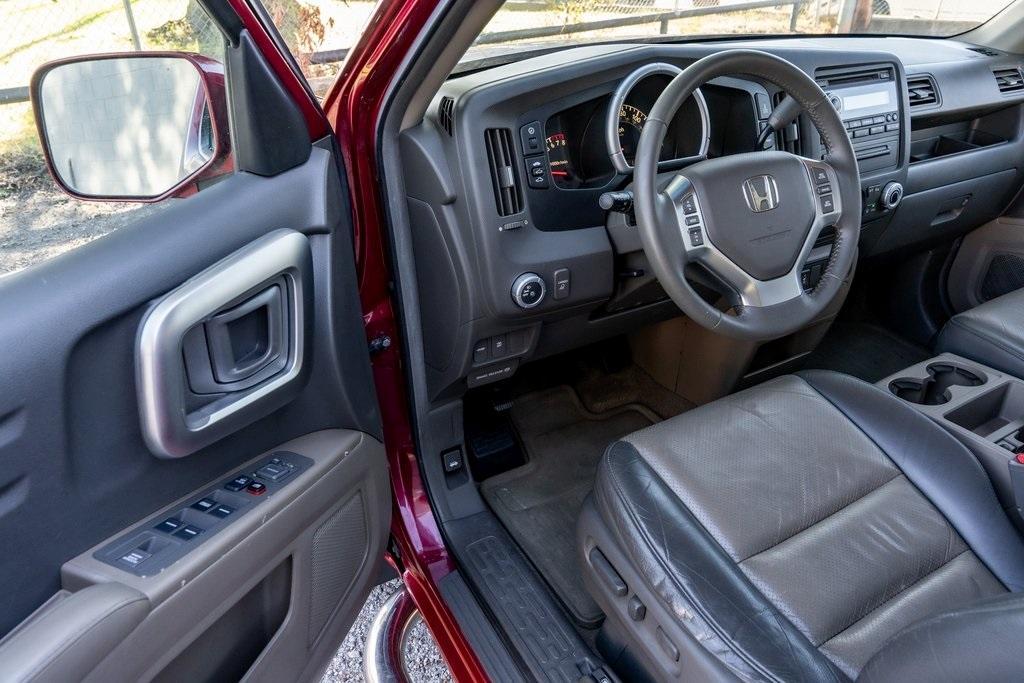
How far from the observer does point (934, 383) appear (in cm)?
178

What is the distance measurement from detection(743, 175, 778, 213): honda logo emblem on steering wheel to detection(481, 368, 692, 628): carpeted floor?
786 mm

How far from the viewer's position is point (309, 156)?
1.19m

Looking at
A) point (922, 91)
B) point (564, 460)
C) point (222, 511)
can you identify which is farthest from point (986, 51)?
point (222, 511)

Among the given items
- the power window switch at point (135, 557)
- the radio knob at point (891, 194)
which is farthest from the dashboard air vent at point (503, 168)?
the radio knob at point (891, 194)

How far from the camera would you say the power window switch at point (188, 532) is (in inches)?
39.0

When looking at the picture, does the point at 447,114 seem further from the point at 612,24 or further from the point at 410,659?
the point at 410,659

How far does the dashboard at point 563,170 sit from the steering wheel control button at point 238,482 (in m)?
0.55

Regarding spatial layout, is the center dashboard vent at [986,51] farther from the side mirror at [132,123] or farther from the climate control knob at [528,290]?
the side mirror at [132,123]

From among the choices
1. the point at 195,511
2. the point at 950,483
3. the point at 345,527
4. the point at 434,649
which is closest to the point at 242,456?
the point at 195,511

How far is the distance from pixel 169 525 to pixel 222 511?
0.07m

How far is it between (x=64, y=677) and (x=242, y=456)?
397mm

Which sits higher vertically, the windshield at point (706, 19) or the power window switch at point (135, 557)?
the windshield at point (706, 19)

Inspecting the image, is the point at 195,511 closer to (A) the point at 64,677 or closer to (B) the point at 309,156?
(A) the point at 64,677

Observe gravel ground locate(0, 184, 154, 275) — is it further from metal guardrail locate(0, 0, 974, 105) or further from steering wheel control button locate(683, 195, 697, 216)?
steering wheel control button locate(683, 195, 697, 216)
